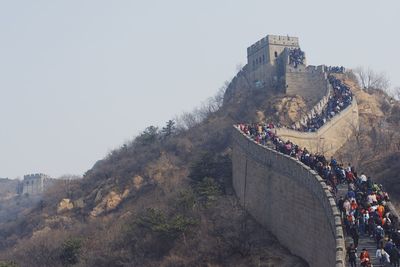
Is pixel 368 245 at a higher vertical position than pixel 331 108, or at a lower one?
lower

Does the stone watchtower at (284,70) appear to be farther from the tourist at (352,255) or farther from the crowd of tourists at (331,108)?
the tourist at (352,255)

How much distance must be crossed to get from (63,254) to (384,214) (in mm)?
23009

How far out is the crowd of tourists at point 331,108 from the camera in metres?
36.0

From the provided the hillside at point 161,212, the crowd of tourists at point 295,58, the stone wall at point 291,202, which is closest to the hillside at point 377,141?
the crowd of tourists at point 295,58

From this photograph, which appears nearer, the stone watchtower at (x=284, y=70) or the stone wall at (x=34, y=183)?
the stone watchtower at (x=284, y=70)

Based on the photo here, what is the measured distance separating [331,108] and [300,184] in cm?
1839

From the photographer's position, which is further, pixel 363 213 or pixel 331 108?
pixel 331 108

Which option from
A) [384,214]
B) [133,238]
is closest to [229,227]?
[133,238]

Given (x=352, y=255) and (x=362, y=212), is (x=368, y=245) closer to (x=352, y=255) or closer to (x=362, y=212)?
(x=362, y=212)

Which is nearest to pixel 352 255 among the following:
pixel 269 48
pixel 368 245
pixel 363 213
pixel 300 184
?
pixel 368 245

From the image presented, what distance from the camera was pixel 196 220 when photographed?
97.0 feet

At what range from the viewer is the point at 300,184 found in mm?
21047

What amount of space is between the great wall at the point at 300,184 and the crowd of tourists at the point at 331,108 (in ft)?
1.47

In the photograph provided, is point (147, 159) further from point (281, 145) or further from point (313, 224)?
point (313, 224)
